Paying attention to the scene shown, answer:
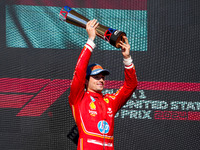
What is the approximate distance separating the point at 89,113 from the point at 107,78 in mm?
1168

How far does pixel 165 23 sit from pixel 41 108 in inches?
67.2

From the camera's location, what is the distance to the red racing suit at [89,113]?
1.67m

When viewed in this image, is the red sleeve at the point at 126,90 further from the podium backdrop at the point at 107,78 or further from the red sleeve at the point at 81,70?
the podium backdrop at the point at 107,78

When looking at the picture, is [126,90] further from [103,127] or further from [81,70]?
[81,70]

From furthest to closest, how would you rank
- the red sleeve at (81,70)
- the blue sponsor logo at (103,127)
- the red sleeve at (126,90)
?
the red sleeve at (126,90)
the blue sponsor logo at (103,127)
the red sleeve at (81,70)

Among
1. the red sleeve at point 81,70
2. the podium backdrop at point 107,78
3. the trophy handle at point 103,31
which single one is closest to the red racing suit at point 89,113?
the red sleeve at point 81,70

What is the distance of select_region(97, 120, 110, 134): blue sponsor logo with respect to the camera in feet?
5.76

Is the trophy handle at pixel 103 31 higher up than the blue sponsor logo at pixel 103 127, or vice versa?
the trophy handle at pixel 103 31

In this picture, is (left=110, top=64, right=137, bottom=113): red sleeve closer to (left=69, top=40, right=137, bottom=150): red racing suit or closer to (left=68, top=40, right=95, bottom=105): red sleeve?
(left=69, top=40, right=137, bottom=150): red racing suit

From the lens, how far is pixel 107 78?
9.53 feet

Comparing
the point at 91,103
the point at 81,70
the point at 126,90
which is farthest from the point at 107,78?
the point at 81,70

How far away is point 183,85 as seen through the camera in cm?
288

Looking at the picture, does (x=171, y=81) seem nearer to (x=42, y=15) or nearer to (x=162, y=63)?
(x=162, y=63)

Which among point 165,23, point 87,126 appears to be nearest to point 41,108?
point 87,126
